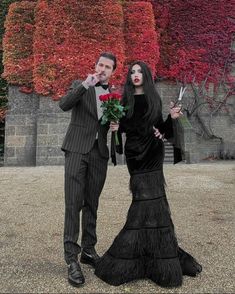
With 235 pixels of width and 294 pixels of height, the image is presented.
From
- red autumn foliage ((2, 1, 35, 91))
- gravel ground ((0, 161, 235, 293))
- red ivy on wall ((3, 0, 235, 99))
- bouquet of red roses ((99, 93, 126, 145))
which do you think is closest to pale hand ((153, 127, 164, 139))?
bouquet of red roses ((99, 93, 126, 145))

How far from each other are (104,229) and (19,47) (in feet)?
31.5

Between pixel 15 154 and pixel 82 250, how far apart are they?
9138 mm

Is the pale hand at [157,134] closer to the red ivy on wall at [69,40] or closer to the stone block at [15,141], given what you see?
the red ivy on wall at [69,40]

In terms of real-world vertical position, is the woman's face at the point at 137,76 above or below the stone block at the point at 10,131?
below

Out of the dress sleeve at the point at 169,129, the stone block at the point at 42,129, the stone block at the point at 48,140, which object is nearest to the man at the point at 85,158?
the dress sleeve at the point at 169,129

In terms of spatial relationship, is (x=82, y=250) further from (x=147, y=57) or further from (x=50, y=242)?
(x=147, y=57)

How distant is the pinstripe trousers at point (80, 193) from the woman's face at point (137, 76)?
63 cm

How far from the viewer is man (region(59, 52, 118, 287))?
296cm

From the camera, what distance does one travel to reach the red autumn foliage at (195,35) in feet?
45.3

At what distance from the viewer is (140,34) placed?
12.5 metres

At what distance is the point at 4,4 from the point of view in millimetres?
14211

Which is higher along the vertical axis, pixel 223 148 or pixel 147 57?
pixel 147 57

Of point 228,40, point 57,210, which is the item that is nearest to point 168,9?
point 228,40

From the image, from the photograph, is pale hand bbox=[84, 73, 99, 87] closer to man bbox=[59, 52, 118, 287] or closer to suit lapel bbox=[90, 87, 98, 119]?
man bbox=[59, 52, 118, 287]
